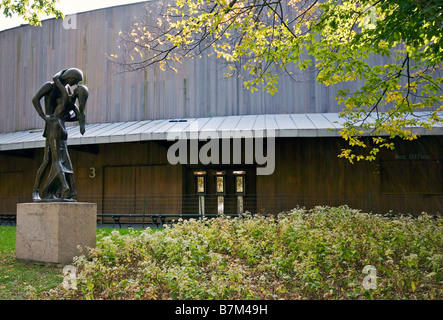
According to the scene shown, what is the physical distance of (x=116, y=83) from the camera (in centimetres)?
1912

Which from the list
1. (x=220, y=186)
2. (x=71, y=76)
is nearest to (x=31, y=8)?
(x=71, y=76)

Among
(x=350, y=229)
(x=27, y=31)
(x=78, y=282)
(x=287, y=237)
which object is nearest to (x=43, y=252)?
(x=78, y=282)

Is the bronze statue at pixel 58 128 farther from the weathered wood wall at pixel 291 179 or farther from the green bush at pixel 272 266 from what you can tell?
the weathered wood wall at pixel 291 179

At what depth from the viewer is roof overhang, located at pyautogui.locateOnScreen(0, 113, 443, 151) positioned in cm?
1441

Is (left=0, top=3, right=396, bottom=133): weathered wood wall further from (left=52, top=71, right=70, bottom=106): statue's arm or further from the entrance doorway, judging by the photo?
(left=52, top=71, right=70, bottom=106): statue's arm

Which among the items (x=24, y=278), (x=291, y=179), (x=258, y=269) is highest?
(x=291, y=179)

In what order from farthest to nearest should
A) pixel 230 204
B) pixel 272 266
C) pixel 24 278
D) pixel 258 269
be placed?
pixel 230 204, pixel 24 278, pixel 258 269, pixel 272 266

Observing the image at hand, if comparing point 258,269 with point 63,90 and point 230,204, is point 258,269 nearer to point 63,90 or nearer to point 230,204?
point 63,90

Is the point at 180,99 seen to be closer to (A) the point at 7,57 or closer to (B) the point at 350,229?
(A) the point at 7,57

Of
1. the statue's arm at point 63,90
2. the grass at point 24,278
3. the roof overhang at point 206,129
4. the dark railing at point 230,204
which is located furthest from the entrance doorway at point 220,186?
the grass at point 24,278

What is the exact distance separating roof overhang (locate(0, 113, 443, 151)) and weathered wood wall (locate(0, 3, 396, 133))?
617mm

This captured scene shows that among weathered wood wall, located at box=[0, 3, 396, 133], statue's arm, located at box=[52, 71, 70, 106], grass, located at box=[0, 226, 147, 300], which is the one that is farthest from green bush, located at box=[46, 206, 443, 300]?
weathered wood wall, located at box=[0, 3, 396, 133]

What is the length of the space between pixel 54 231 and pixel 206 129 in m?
8.84

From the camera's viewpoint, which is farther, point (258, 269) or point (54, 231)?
point (54, 231)
